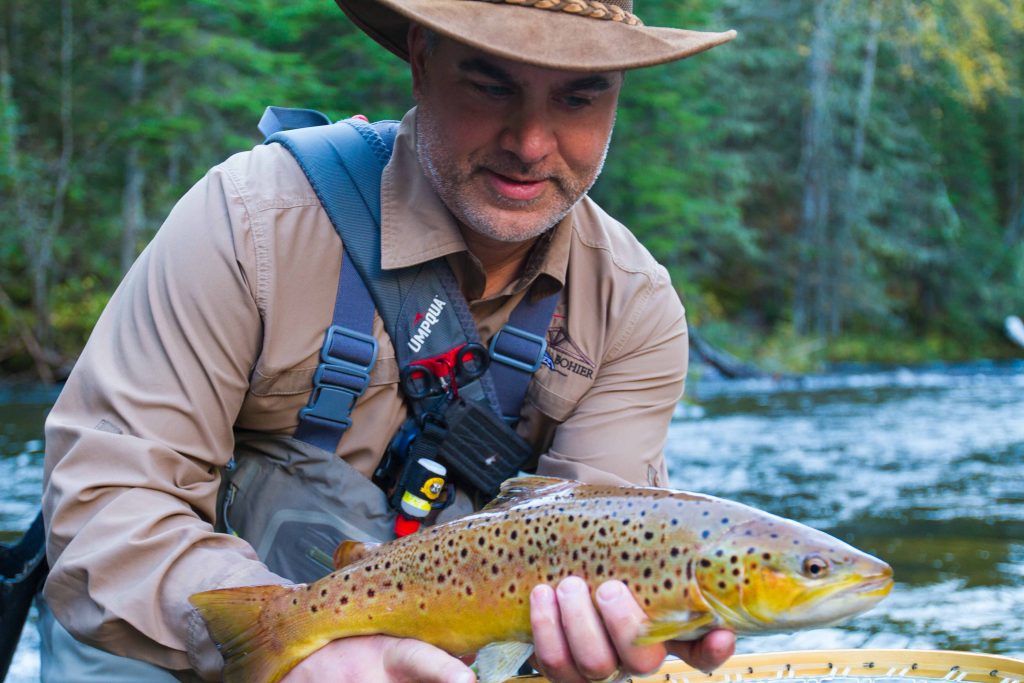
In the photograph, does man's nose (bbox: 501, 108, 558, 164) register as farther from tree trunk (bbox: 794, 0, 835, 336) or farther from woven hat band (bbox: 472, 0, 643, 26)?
tree trunk (bbox: 794, 0, 835, 336)

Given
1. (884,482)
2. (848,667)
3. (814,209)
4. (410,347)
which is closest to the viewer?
(410,347)

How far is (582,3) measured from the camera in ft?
7.57

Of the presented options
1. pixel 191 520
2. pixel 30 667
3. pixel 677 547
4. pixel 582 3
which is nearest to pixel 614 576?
pixel 677 547

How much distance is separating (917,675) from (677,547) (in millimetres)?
1216

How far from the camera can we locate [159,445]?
217 centimetres

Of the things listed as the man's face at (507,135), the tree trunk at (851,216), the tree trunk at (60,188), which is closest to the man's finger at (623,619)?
the man's face at (507,135)

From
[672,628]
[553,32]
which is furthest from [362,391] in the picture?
[672,628]

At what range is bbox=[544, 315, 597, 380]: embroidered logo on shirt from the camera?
2.85 meters

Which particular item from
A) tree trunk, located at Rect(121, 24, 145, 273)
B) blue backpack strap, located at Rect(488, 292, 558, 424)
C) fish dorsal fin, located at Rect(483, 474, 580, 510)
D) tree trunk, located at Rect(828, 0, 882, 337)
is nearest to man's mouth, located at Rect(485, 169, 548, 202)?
blue backpack strap, located at Rect(488, 292, 558, 424)

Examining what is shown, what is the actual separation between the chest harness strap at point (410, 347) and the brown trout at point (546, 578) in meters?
0.48

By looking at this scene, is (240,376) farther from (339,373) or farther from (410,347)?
(410,347)

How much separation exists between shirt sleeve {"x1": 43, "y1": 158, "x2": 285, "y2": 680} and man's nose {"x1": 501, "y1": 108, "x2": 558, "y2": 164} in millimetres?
615

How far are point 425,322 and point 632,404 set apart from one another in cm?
62

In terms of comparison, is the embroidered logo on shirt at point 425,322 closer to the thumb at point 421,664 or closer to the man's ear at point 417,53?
the man's ear at point 417,53
